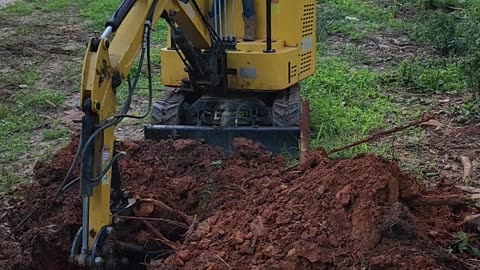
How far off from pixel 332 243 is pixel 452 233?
82 cm

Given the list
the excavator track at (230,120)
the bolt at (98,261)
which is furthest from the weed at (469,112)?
the bolt at (98,261)

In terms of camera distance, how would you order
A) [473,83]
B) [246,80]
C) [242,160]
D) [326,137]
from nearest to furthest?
[242,160] → [246,80] → [326,137] → [473,83]

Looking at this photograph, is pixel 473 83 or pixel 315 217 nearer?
pixel 315 217

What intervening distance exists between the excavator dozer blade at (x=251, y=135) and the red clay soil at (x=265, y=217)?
581 millimetres

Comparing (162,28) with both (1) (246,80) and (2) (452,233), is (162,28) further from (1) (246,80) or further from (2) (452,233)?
(2) (452,233)

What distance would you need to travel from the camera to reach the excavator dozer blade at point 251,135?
6465 millimetres

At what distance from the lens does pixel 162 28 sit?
13758 millimetres

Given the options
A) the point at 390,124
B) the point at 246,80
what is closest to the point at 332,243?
the point at 246,80

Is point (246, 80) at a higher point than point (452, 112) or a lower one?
higher

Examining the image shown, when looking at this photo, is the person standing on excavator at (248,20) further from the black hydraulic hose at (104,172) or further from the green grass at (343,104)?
the black hydraulic hose at (104,172)

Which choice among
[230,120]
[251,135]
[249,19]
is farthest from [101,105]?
[249,19]

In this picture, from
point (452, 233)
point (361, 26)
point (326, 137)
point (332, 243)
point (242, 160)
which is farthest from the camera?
point (361, 26)

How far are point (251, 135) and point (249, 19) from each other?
110cm

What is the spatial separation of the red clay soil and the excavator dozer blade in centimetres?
58
